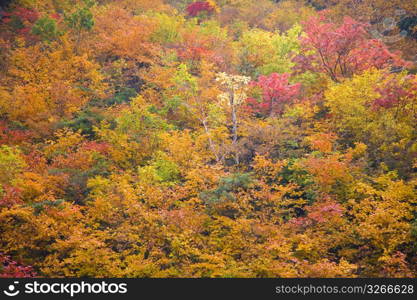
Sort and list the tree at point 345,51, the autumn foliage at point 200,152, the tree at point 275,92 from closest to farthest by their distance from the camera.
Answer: the autumn foliage at point 200,152, the tree at point 275,92, the tree at point 345,51

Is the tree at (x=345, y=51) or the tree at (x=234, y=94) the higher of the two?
the tree at (x=345, y=51)

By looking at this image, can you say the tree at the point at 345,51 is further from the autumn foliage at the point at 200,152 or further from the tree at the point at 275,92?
the tree at the point at 275,92

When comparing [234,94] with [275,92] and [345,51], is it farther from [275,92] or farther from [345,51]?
[345,51]

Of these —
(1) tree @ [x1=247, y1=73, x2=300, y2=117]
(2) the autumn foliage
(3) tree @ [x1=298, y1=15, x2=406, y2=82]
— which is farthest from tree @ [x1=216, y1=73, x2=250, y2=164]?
(3) tree @ [x1=298, y1=15, x2=406, y2=82]

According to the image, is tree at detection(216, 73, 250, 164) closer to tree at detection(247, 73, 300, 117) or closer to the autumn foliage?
the autumn foliage

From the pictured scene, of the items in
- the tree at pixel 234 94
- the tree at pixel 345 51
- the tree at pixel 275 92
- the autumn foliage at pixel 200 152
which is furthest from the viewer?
the tree at pixel 345 51

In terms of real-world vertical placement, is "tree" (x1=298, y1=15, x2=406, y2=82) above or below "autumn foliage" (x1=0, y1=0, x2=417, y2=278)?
above

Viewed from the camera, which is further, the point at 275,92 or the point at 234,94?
the point at 275,92

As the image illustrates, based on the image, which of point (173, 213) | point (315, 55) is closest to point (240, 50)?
point (315, 55)

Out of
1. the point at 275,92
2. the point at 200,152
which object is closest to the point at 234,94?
the point at 275,92

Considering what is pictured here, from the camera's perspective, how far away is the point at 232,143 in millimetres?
22797

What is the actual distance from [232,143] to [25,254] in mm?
11329

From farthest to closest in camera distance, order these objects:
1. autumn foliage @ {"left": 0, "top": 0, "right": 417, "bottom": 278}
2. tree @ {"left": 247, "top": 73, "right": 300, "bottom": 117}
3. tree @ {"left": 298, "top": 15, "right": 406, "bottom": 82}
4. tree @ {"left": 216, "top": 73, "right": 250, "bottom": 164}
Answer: tree @ {"left": 298, "top": 15, "right": 406, "bottom": 82}, tree @ {"left": 247, "top": 73, "right": 300, "bottom": 117}, tree @ {"left": 216, "top": 73, "right": 250, "bottom": 164}, autumn foliage @ {"left": 0, "top": 0, "right": 417, "bottom": 278}

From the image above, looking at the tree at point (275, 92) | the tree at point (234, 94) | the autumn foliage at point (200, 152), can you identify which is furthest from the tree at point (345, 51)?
the tree at point (234, 94)
